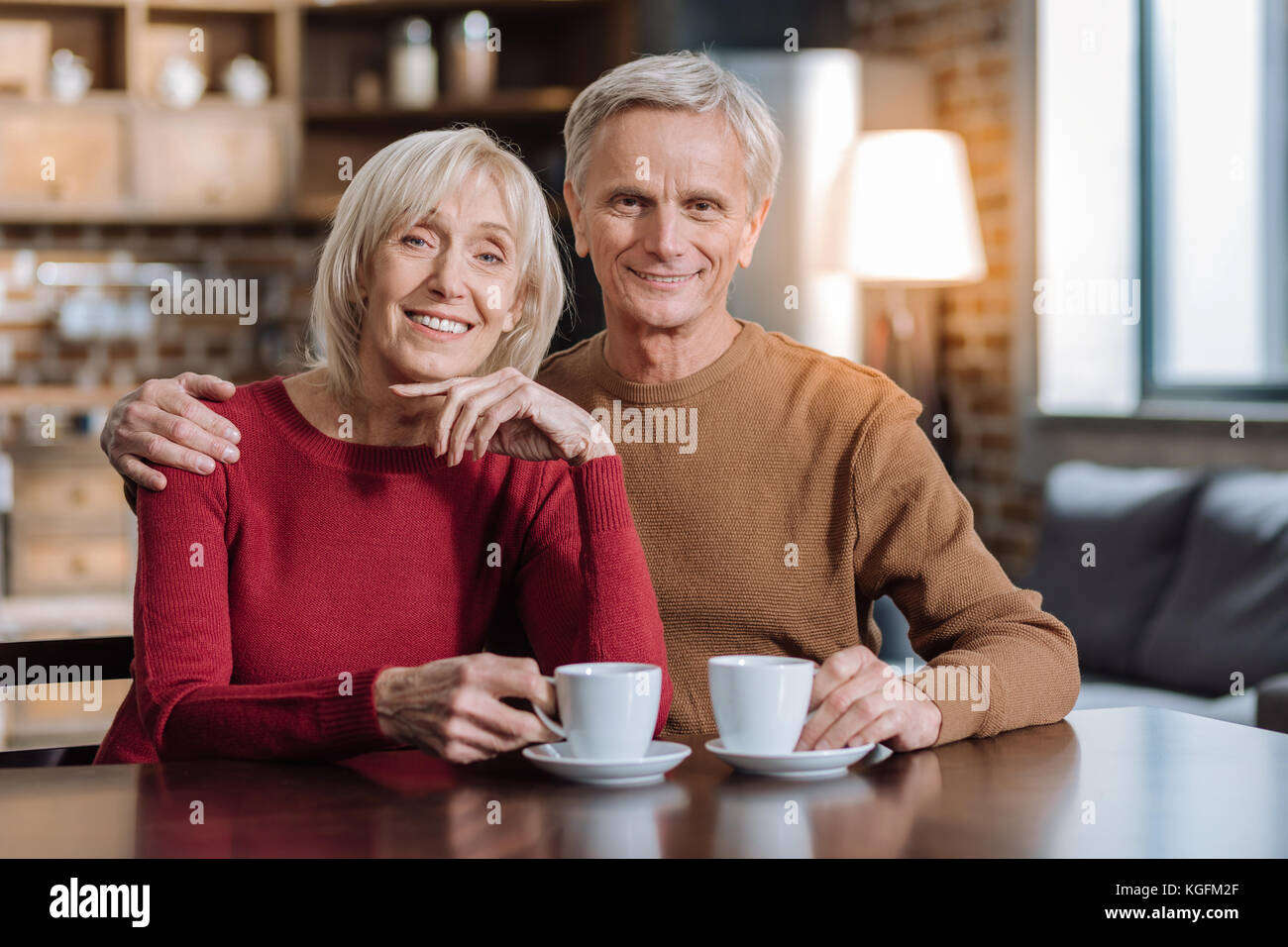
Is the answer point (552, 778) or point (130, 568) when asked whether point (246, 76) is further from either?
point (552, 778)

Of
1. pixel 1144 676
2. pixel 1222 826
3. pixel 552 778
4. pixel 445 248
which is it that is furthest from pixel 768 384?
pixel 1144 676

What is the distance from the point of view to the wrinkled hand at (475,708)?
3.67 ft

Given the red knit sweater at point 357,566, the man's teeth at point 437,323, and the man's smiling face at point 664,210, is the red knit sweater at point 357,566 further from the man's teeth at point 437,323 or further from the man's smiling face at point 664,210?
the man's smiling face at point 664,210

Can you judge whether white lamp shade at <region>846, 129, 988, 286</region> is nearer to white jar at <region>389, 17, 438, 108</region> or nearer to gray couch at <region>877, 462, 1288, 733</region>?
gray couch at <region>877, 462, 1288, 733</region>

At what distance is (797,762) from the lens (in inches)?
44.2

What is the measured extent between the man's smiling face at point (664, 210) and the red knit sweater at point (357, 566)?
0.90ft

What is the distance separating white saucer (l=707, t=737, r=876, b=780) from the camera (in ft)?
3.67

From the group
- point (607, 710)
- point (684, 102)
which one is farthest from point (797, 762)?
point (684, 102)

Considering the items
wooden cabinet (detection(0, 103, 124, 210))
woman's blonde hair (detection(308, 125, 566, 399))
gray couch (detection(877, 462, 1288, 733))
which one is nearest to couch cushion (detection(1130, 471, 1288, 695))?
gray couch (detection(877, 462, 1288, 733))

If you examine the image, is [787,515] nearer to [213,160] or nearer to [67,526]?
[67,526]

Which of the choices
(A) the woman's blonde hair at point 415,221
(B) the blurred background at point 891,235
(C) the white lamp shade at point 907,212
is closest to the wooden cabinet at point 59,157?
(B) the blurred background at point 891,235
